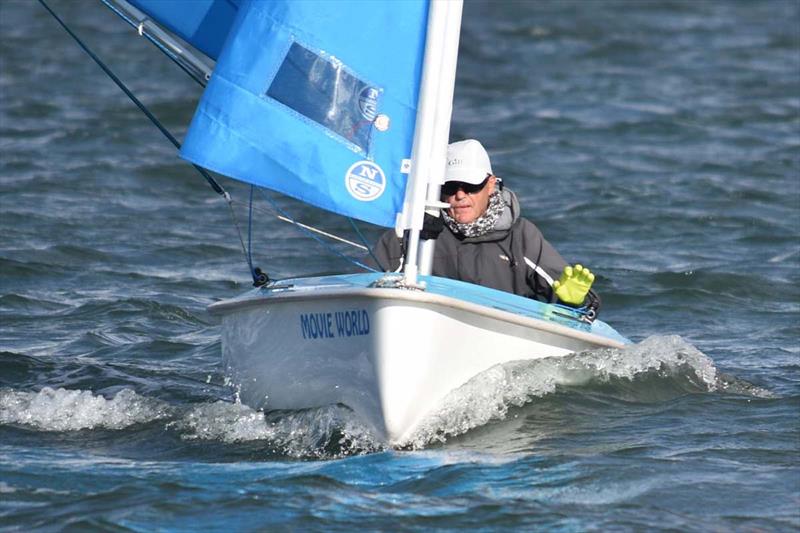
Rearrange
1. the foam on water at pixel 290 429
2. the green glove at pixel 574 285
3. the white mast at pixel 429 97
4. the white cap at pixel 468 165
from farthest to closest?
the white cap at pixel 468 165
the green glove at pixel 574 285
the foam on water at pixel 290 429
the white mast at pixel 429 97

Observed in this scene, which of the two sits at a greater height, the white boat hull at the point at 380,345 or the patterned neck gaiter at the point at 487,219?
the patterned neck gaiter at the point at 487,219

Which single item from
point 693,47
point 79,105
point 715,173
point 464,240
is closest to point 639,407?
point 464,240

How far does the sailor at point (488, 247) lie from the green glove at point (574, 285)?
7.7 inches

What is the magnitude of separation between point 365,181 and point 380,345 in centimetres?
68

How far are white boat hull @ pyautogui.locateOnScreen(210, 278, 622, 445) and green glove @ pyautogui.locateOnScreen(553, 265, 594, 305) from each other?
288 mm

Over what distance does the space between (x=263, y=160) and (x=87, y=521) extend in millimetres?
1576

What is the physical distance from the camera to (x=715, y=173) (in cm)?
1489

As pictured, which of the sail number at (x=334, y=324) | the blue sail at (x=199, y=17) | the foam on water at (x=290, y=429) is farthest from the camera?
the blue sail at (x=199, y=17)

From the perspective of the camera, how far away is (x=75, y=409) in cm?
712

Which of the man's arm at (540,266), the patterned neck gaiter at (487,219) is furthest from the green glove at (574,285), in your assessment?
the patterned neck gaiter at (487,219)

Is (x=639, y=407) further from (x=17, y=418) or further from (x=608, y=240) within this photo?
(x=608, y=240)

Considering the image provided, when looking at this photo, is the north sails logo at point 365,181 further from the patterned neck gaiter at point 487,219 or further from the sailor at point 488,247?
the patterned neck gaiter at point 487,219

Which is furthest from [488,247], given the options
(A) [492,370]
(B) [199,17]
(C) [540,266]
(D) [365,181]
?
(B) [199,17]

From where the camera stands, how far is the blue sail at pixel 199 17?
23.0ft
